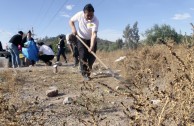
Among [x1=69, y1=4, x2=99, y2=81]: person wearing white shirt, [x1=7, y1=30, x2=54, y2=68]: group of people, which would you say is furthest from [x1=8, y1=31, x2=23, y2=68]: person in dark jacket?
[x1=69, y1=4, x2=99, y2=81]: person wearing white shirt

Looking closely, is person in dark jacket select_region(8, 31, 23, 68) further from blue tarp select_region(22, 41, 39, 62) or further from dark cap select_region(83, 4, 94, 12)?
dark cap select_region(83, 4, 94, 12)

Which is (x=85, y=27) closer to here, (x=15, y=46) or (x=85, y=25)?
(x=85, y=25)

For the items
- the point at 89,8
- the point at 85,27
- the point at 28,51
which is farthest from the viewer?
the point at 28,51

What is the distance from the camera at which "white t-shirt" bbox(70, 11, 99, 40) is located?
6.68 m

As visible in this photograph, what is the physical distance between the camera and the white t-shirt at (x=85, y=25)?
263 inches

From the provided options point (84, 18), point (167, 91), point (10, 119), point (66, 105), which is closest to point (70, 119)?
point (66, 105)

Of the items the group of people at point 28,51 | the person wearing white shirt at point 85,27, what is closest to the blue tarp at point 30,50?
the group of people at point 28,51

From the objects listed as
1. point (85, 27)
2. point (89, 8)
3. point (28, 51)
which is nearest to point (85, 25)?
point (85, 27)

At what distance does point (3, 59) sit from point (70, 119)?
11.8 metres

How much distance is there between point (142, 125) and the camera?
1622mm

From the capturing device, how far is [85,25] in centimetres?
676

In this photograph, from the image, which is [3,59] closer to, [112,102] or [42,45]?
[42,45]

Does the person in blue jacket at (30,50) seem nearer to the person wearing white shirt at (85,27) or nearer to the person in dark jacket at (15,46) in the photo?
the person in dark jacket at (15,46)

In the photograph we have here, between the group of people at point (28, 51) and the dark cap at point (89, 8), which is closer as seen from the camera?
the dark cap at point (89, 8)
